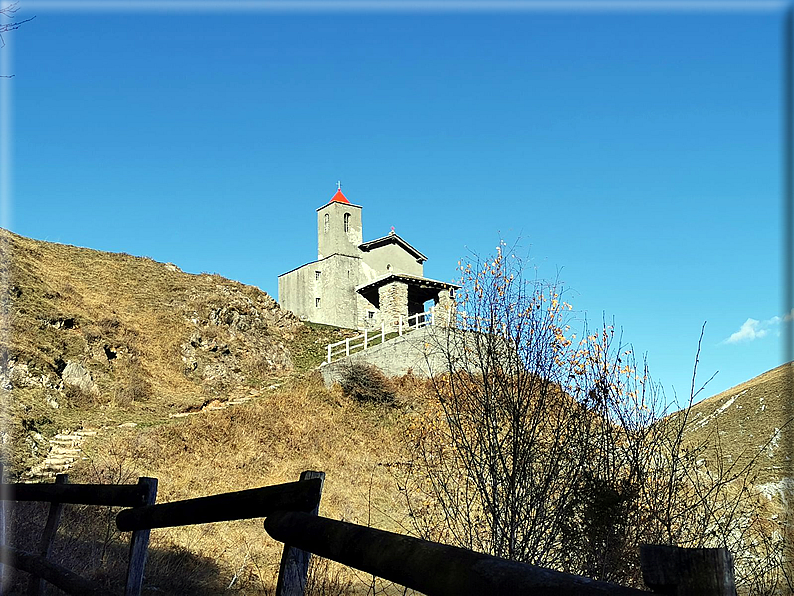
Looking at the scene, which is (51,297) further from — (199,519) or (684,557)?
(684,557)

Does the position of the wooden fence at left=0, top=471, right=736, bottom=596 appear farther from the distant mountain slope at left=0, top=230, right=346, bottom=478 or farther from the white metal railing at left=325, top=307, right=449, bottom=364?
the white metal railing at left=325, top=307, right=449, bottom=364

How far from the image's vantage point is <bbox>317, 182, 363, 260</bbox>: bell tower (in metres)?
47.1

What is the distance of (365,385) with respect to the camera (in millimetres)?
28703

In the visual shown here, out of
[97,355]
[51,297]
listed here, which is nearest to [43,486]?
[97,355]

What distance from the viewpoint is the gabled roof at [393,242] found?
47359mm

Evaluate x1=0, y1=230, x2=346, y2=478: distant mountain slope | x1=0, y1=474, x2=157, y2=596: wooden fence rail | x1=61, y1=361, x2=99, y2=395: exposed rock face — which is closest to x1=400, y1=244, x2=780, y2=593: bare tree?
x1=0, y1=474, x2=157, y2=596: wooden fence rail

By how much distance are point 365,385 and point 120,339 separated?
1045cm

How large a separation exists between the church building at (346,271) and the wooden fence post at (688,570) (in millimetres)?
40178

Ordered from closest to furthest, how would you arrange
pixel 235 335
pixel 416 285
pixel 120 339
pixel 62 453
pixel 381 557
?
pixel 381 557, pixel 62 453, pixel 120 339, pixel 235 335, pixel 416 285

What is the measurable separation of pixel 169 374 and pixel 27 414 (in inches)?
317

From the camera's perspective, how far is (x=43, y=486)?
5.45m

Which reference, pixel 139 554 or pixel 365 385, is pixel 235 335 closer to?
pixel 365 385

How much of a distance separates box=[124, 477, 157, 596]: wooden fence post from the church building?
37.6 meters

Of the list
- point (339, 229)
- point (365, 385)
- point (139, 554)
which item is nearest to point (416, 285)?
point (339, 229)
